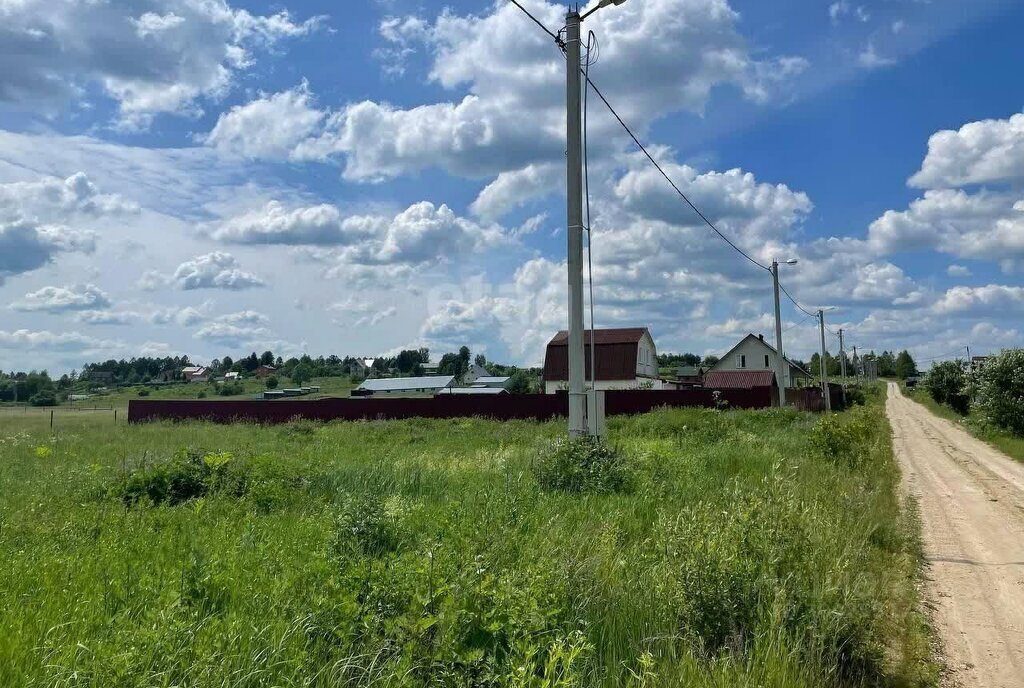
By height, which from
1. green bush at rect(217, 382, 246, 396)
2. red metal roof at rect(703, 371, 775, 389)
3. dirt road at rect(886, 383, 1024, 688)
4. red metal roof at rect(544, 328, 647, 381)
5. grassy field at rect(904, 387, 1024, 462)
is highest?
red metal roof at rect(544, 328, 647, 381)

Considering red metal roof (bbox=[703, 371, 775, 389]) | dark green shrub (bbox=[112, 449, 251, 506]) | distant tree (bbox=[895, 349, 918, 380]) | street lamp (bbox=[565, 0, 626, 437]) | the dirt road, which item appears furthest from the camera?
distant tree (bbox=[895, 349, 918, 380])

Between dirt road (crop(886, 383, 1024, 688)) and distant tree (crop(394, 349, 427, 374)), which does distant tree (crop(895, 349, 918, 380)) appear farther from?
dirt road (crop(886, 383, 1024, 688))

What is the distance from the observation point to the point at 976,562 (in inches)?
311

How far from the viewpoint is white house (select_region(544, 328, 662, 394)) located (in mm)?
49875

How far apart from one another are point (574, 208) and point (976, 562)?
21.6 ft

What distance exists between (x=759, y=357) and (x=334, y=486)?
65234mm

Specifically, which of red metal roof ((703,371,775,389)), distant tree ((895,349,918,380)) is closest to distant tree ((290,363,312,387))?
red metal roof ((703,371,775,389))

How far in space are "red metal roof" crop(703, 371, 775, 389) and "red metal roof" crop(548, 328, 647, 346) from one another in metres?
8.73

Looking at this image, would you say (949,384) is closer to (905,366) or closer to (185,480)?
(185,480)

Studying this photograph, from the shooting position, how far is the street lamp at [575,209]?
384 inches

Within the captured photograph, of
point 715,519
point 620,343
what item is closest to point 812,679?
point 715,519

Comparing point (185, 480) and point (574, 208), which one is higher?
point (574, 208)

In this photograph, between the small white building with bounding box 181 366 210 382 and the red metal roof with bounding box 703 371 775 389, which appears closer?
the red metal roof with bounding box 703 371 775 389

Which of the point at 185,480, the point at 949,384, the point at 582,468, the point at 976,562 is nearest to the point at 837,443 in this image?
the point at 976,562
